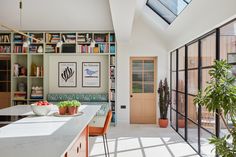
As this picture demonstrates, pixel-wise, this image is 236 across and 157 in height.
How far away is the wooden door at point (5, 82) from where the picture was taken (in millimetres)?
6949

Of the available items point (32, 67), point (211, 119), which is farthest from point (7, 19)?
point (211, 119)

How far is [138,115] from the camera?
7.11m

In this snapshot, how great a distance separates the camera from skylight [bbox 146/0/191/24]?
459 cm

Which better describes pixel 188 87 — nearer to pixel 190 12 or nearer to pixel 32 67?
pixel 190 12

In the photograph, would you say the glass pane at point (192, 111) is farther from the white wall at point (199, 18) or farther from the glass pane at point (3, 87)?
the glass pane at point (3, 87)

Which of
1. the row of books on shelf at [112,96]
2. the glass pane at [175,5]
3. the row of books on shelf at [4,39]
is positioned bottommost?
the row of books on shelf at [112,96]

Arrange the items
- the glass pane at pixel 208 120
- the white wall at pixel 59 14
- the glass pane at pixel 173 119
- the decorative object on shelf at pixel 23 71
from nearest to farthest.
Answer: the glass pane at pixel 208 120 < the white wall at pixel 59 14 < the glass pane at pixel 173 119 < the decorative object on shelf at pixel 23 71

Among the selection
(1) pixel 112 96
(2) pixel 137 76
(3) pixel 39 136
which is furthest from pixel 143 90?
(3) pixel 39 136

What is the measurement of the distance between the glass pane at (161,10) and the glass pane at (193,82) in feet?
4.52

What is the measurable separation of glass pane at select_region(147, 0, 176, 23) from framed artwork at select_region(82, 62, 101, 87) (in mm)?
Answer: 2247

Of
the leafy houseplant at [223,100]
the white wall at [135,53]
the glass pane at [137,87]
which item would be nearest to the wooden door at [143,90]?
the glass pane at [137,87]

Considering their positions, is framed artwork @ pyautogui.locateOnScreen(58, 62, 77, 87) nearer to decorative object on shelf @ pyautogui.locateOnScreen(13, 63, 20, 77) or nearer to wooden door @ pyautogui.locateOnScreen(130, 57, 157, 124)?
decorative object on shelf @ pyautogui.locateOnScreen(13, 63, 20, 77)

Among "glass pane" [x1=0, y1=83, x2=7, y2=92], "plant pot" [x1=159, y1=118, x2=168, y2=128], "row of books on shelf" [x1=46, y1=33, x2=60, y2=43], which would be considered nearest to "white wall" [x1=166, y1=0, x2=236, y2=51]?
"plant pot" [x1=159, y1=118, x2=168, y2=128]

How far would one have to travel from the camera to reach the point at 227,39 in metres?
3.21
